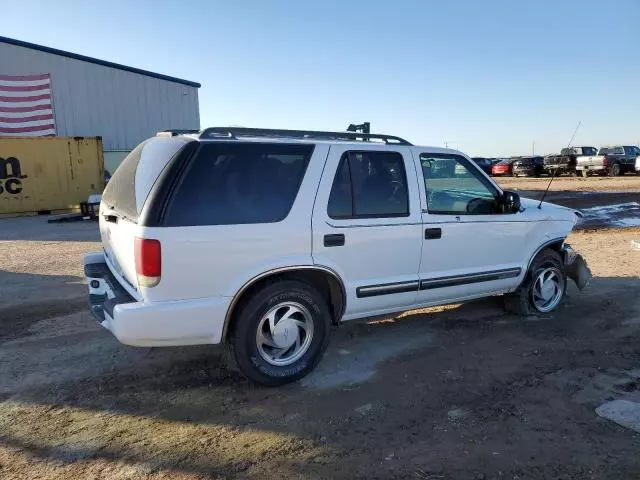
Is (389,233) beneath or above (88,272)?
above

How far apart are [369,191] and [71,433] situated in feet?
8.91

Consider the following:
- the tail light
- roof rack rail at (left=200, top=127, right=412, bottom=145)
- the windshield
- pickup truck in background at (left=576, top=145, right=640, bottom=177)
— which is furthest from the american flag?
the windshield

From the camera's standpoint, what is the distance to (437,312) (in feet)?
18.5

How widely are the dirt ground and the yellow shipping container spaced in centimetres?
1402

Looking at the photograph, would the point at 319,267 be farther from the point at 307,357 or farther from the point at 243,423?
the point at 243,423

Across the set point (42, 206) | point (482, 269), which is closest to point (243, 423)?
point (482, 269)

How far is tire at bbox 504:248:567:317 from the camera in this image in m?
5.32

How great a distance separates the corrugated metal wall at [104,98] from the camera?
2161cm

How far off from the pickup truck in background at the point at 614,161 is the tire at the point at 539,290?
28427 mm

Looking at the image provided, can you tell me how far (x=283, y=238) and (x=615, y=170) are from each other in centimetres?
3209

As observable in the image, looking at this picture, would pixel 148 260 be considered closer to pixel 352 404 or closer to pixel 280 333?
pixel 280 333

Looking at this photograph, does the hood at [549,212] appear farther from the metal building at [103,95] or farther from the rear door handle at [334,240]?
the metal building at [103,95]

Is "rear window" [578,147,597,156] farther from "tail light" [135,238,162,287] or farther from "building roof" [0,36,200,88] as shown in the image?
"tail light" [135,238,162,287]

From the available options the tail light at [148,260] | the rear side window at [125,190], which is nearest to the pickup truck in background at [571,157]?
the rear side window at [125,190]
